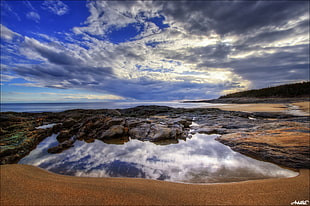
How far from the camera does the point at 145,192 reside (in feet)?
7.55

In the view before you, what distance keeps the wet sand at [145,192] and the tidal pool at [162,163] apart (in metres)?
0.50

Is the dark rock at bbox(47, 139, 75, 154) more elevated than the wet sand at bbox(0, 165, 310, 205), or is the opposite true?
the wet sand at bbox(0, 165, 310, 205)

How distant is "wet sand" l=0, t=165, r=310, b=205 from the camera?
2035 mm

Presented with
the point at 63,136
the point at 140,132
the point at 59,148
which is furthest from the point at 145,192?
the point at 63,136

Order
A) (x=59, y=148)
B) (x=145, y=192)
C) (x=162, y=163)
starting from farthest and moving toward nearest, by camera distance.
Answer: (x=59, y=148) → (x=162, y=163) → (x=145, y=192)

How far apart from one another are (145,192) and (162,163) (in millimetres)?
1633

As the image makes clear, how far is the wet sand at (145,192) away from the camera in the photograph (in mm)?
2035

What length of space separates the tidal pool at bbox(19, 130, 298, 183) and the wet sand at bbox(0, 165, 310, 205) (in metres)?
0.50

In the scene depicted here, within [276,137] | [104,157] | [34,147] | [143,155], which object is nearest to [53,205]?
[104,157]

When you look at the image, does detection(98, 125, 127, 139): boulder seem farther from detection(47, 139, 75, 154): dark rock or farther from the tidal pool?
detection(47, 139, 75, 154): dark rock

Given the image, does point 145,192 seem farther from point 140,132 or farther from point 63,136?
point 63,136

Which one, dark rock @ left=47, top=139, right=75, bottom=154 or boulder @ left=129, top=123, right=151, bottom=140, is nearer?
dark rock @ left=47, top=139, right=75, bottom=154

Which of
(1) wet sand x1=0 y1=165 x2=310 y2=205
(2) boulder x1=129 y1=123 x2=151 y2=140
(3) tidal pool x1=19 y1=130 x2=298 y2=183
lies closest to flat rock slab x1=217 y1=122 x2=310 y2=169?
(3) tidal pool x1=19 y1=130 x2=298 y2=183

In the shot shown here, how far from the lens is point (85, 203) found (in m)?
1.98
